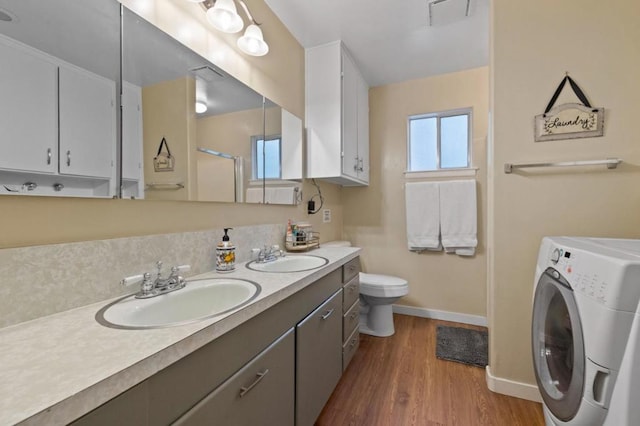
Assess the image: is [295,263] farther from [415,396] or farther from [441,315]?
[441,315]

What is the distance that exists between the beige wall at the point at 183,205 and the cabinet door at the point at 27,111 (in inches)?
4.4

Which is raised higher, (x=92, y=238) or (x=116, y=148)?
(x=116, y=148)

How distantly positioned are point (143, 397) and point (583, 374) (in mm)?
1213

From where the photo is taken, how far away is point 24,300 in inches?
27.2

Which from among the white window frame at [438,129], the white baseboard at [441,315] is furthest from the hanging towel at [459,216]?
the white baseboard at [441,315]

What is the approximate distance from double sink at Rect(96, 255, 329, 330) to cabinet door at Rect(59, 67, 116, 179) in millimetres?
443

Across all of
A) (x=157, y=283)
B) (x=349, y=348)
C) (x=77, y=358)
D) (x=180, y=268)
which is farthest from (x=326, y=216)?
(x=77, y=358)

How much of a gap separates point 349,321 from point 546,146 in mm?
1555

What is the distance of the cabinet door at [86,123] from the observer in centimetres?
80

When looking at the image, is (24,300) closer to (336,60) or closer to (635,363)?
(635,363)

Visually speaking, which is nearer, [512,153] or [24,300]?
[24,300]

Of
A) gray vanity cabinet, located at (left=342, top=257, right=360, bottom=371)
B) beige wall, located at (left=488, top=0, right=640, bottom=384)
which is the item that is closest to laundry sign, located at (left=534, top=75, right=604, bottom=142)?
beige wall, located at (left=488, top=0, right=640, bottom=384)

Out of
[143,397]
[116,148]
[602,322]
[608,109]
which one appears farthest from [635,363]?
[116,148]

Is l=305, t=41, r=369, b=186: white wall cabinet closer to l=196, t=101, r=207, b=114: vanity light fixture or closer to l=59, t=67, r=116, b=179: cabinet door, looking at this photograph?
l=196, t=101, r=207, b=114: vanity light fixture
